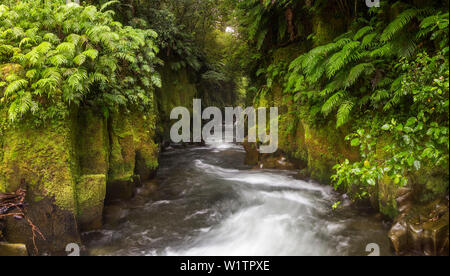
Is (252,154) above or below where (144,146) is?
below

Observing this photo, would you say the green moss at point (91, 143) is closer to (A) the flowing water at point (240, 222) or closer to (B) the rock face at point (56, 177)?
(B) the rock face at point (56, 177)

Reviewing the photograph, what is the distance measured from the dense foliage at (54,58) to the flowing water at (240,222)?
8.28ft

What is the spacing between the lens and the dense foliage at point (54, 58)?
3.81 metres

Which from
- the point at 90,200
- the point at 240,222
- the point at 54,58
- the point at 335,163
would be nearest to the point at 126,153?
the point at 90,200

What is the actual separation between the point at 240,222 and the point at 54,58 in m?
4.69

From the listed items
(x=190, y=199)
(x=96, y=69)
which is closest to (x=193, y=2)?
(x=96, y=69)

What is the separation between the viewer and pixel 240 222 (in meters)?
5.18

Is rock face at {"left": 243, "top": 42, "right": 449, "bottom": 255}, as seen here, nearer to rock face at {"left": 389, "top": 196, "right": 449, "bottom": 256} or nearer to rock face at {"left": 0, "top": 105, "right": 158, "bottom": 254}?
rock face at {"left": 389, "top": 196, "right": 449, "bottom": 256}

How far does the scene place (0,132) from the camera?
3.84 meters

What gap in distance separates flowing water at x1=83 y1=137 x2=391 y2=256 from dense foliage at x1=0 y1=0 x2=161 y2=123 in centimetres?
252

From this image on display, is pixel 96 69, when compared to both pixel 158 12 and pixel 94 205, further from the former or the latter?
pixel 158 12

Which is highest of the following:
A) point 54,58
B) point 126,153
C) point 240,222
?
point 54,58

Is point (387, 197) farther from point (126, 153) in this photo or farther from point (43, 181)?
point (43, 181)

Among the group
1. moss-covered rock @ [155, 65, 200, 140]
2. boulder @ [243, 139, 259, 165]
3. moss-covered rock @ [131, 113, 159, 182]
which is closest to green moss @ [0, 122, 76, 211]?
moss-covered rock @ [131, 113, 159, 182]
